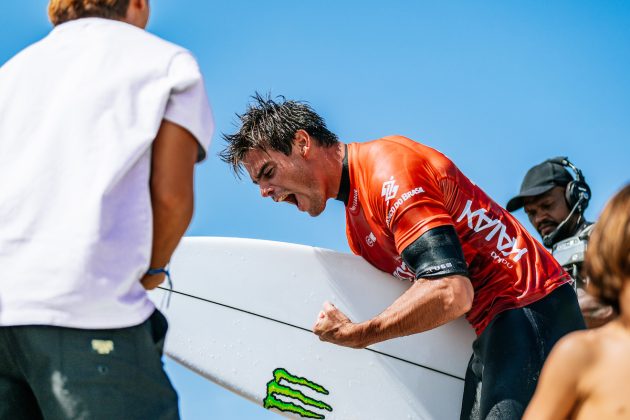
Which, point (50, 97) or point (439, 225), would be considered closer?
point (50, 97)

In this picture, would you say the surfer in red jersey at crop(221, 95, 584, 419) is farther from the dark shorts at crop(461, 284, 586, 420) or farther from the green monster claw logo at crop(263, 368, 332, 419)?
the green monster claw logo at crop(263, 368, 332, 419)

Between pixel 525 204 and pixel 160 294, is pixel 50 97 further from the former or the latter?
pixel 525 204

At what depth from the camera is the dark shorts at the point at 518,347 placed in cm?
328

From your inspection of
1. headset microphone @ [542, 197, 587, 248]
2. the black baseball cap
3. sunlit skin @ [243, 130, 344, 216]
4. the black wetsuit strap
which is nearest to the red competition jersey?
the black wetsuit strap

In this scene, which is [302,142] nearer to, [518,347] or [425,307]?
[425,307]

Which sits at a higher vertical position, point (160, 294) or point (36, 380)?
point (36, 380)

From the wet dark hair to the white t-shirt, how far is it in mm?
2177

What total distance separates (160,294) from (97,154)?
3137 mm

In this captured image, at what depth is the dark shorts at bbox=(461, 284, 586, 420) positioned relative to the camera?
3275mm

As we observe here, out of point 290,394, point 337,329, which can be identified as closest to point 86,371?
point 337,329

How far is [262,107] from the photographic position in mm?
4359

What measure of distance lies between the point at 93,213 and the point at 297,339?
Answer: 2917 millimetres

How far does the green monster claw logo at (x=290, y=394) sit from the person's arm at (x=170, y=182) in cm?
265

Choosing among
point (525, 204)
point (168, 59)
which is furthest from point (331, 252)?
point (168, 59)
